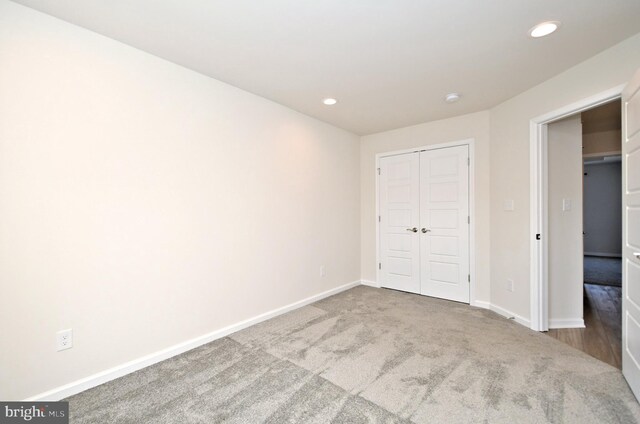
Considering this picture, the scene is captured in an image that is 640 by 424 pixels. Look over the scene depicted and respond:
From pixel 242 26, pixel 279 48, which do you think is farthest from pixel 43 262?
pixel 279 48

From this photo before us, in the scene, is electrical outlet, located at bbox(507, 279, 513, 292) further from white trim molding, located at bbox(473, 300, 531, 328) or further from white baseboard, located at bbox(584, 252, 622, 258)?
white baseboard, located at bbox(584, 252, 622, 258)

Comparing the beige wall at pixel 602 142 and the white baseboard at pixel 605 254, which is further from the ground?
the beige wall at pixel 602 142

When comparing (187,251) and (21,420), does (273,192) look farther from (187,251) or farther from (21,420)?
(21,420)

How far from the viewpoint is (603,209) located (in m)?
7.47

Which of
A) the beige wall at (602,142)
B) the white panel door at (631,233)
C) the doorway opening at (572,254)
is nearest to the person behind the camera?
the white panel door at (631,233)

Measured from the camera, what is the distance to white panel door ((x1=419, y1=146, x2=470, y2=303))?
380cm

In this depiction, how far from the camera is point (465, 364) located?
7.37 ft

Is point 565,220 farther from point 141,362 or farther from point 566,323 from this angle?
point 141,362

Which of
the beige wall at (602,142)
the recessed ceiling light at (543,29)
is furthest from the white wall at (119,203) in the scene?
the beige wall at (602,142)

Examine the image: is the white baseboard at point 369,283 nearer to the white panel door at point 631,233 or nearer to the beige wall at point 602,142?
the white panel door at point 631,233

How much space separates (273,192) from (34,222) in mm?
1982

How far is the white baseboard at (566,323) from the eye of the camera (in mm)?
2969

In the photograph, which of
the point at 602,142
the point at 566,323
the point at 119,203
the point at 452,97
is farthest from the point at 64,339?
the point at 602,142

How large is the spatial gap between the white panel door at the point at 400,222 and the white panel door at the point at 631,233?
2.27 m
